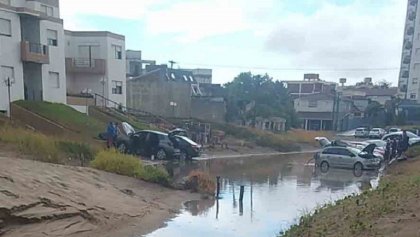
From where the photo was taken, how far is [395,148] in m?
33.2

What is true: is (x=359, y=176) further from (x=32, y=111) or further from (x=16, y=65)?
(x=16, y=65)

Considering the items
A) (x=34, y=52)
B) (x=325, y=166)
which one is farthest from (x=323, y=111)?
(x=34, y=52)

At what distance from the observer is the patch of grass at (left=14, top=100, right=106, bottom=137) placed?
32688 mm

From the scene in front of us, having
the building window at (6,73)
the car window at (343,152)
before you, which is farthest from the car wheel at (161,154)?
the building window at (6,73)

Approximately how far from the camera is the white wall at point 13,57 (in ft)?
107

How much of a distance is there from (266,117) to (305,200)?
40.0 metres

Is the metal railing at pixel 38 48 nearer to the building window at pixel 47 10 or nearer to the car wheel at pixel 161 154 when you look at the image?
the building window at pixel 47 10

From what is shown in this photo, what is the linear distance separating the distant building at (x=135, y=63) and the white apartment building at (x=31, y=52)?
2530 cm

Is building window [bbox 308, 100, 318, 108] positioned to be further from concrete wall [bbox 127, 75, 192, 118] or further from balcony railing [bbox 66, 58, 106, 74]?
balcony railing [bbox 66, 58, 106, 74]

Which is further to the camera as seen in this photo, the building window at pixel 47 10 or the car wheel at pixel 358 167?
the building window at pixel 47 10

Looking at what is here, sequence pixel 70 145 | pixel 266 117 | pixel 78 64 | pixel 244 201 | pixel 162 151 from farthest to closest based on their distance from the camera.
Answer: pixel 266 117 → pixel 78 64 → pixel 162 151 → pixel 70 145 → pixel 244 201

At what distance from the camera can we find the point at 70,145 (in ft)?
79.8

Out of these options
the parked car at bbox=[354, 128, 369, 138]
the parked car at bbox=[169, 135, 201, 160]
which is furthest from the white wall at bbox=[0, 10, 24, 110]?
the parked car at bbox=[354, 128, 369, 138]

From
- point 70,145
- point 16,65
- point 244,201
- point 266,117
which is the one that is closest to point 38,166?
point 70,145
